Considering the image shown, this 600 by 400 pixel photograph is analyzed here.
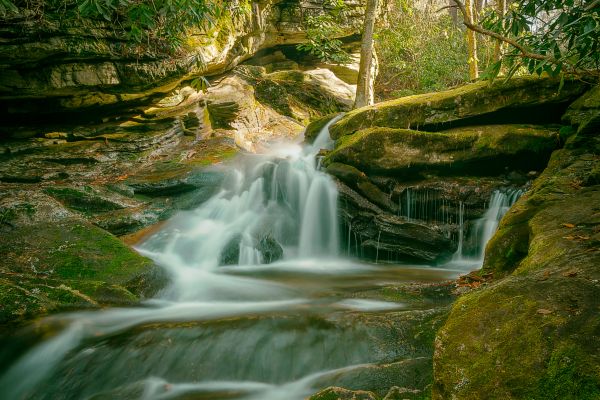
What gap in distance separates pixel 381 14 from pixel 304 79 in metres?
6.09

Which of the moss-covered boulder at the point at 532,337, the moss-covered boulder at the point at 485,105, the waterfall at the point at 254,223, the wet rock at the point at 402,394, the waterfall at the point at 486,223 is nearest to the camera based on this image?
the moss-covered boulder at the point at 532,337

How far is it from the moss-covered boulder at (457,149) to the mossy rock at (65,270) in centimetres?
474

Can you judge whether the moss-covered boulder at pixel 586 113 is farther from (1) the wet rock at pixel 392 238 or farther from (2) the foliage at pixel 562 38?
(1) the wet rock at pixel 392 238

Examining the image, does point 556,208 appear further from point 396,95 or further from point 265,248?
point 396,95

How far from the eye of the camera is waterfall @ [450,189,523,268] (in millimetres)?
7648

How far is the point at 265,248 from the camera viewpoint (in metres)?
7.94

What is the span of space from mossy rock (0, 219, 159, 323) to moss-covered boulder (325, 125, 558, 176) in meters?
4.74

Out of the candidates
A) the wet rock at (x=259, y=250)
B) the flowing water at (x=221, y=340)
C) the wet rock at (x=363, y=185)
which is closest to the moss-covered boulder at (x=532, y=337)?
the flowing water at (x=221, y=340)

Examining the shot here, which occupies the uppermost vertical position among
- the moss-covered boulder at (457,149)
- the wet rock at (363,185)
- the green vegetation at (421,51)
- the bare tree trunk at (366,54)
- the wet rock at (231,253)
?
the green vegetation at (421,51)

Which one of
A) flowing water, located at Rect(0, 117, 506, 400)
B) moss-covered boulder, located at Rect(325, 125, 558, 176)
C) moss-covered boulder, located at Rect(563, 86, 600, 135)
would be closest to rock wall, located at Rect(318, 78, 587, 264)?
moss-covered boulder, located at Rect(325, 125, 558, 176)

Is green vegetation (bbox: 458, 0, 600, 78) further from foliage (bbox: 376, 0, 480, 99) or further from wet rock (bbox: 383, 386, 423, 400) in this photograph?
foliage (bbox: 376, 0, 480, 99)

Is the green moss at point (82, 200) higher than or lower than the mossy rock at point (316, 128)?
lower

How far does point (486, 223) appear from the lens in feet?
25.4

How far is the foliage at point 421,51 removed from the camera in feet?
60.3
